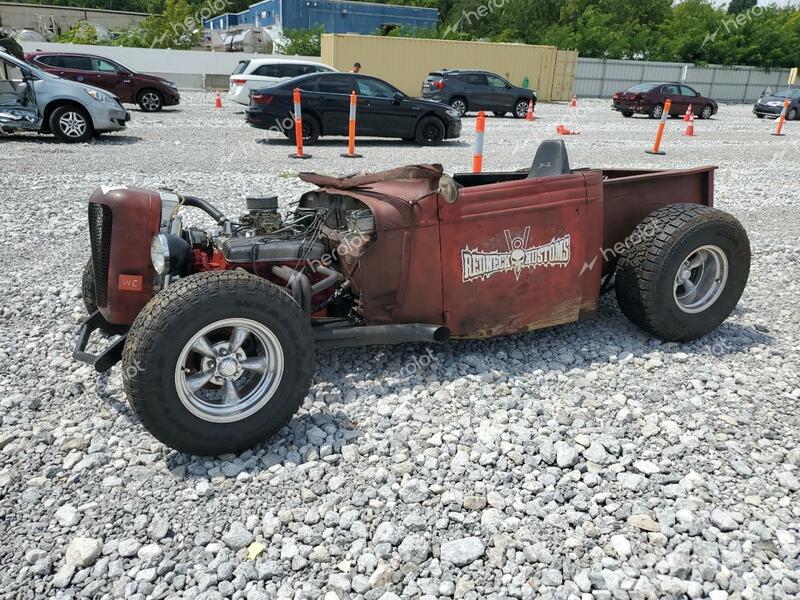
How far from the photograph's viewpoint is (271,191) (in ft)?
28.9

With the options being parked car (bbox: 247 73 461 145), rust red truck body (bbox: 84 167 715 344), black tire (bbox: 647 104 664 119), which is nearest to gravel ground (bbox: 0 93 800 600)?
rust red truck body (bbox: 84 167 715 344)

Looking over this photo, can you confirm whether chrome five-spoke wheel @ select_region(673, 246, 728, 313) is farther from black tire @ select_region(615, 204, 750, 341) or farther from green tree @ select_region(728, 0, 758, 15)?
green tree @ select_region(728, 0, 758, 15)

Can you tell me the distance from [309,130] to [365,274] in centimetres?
1132

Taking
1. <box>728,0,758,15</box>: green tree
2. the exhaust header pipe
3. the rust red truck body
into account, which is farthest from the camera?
<box>728,0,758,15</box>: green tree

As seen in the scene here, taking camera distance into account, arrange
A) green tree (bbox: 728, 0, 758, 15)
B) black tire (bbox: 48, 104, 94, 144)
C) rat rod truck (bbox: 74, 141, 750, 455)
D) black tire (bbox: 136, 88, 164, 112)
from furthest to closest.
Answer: green tree (bbox: 728, 0, 758, 15) < black tire (bbox: 136, 88, 164, 112) < black tire (bbox: 48, 104, 94, 144) < rat rod truck (bbox: 74, 141, 750, 455)

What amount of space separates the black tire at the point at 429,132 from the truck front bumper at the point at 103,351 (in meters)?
11.6

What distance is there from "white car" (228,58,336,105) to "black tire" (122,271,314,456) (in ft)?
56.6

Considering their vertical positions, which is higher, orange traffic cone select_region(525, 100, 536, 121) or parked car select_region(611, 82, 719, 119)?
parked car select_region(611, 82, 719, 119)

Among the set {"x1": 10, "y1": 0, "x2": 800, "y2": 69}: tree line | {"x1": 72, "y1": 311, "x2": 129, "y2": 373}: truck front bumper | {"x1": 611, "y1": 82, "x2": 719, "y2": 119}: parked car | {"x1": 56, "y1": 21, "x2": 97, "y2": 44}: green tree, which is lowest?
{"x1": 72, "y1": 311, "x2": 129, "y2": 373}: truck front bumper

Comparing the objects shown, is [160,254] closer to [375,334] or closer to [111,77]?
[375,334]

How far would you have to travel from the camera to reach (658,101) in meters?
24.3

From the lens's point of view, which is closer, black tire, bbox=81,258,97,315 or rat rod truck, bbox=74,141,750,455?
rat rod truck, bbox=74,141,750,455

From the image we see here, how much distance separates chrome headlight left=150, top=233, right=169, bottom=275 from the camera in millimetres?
3154

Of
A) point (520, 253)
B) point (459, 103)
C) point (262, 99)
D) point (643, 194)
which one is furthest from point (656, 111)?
point (520, 253)
